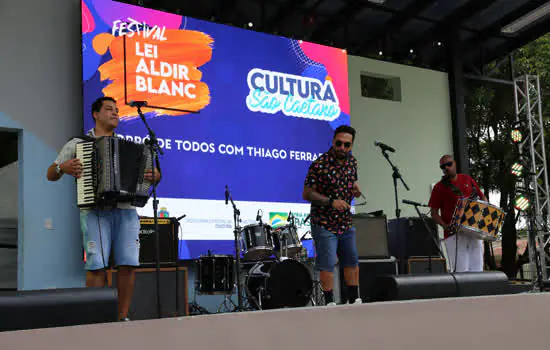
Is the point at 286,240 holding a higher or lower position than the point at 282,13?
lower

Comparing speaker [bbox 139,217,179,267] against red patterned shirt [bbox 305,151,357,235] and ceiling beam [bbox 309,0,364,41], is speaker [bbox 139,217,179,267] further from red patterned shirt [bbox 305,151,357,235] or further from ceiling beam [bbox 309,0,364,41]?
ceiling beam [bbox 309,0,364,41]

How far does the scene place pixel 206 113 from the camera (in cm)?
617

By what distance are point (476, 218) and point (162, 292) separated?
8.55ft

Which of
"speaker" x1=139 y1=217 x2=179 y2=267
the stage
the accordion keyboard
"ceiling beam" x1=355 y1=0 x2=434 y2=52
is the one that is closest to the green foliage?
"ceiling beam" x1=355 y1=0 x2=434 y2=52

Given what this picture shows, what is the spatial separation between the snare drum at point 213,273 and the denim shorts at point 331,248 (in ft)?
5.95

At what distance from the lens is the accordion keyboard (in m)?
3.38

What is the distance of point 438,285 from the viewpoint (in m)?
1.77

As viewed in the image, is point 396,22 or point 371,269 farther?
point 396,22

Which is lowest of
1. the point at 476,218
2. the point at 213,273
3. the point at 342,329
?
the point at 213,273

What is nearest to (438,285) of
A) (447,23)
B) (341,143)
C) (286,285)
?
(341,143)

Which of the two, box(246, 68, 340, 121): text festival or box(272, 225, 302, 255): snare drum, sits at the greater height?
box(246, 68, 340, 121): text festival

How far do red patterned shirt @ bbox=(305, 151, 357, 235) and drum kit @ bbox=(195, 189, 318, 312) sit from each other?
3.71 ft

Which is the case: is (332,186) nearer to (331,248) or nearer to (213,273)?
(331,248)

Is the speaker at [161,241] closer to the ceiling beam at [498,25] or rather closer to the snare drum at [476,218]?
the snare drum at [476,218]
